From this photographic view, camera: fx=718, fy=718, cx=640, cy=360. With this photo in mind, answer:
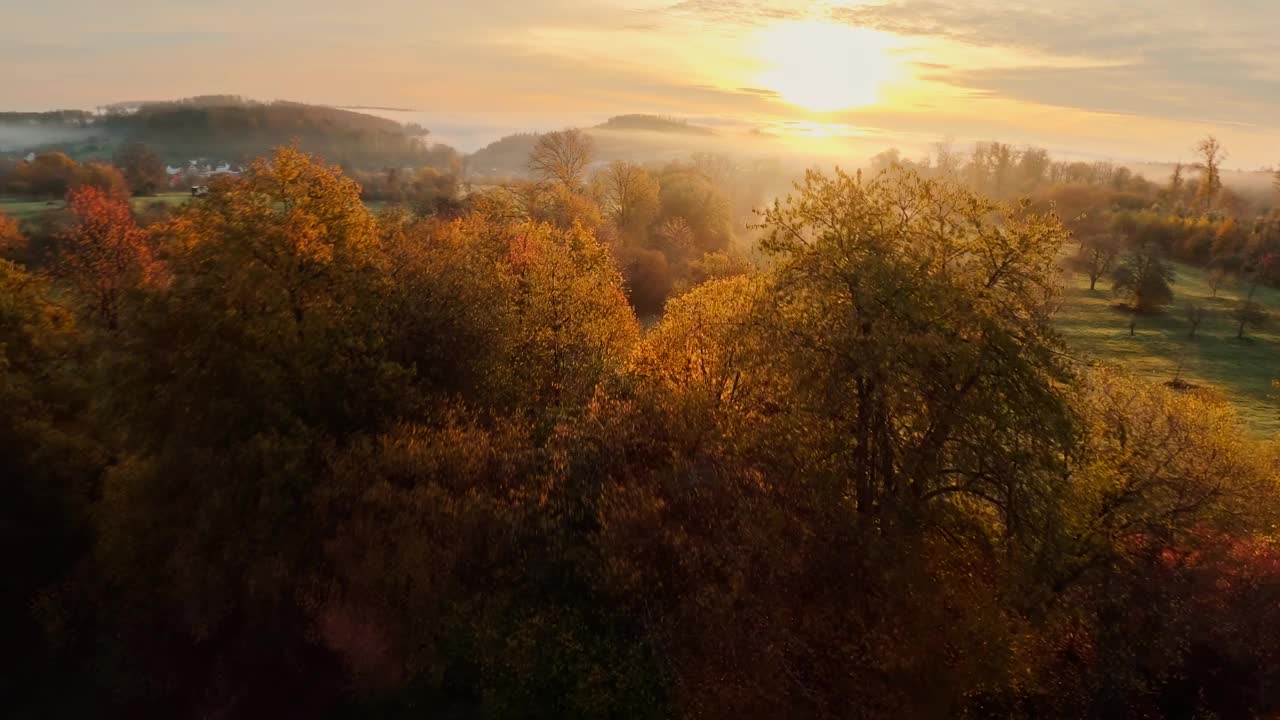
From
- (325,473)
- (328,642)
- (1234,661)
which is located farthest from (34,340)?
(1234,661)

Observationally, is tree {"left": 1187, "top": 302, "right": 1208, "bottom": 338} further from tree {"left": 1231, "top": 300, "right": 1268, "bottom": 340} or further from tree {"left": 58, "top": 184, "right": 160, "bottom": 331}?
tree {"left": 58, "top": 184, "right": 160, "bottom": 331}

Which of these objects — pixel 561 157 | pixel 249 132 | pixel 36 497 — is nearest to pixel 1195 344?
pixel 561 157

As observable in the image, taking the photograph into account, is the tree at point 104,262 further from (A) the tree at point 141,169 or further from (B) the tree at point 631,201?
(A) the tree at point 141,169

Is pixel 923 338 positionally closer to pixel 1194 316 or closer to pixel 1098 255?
pixel 1194 316

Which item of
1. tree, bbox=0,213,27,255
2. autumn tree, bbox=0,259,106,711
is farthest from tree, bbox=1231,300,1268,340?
tree, bbox=0,213,27,255

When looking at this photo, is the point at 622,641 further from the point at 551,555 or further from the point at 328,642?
the point at 328,642
